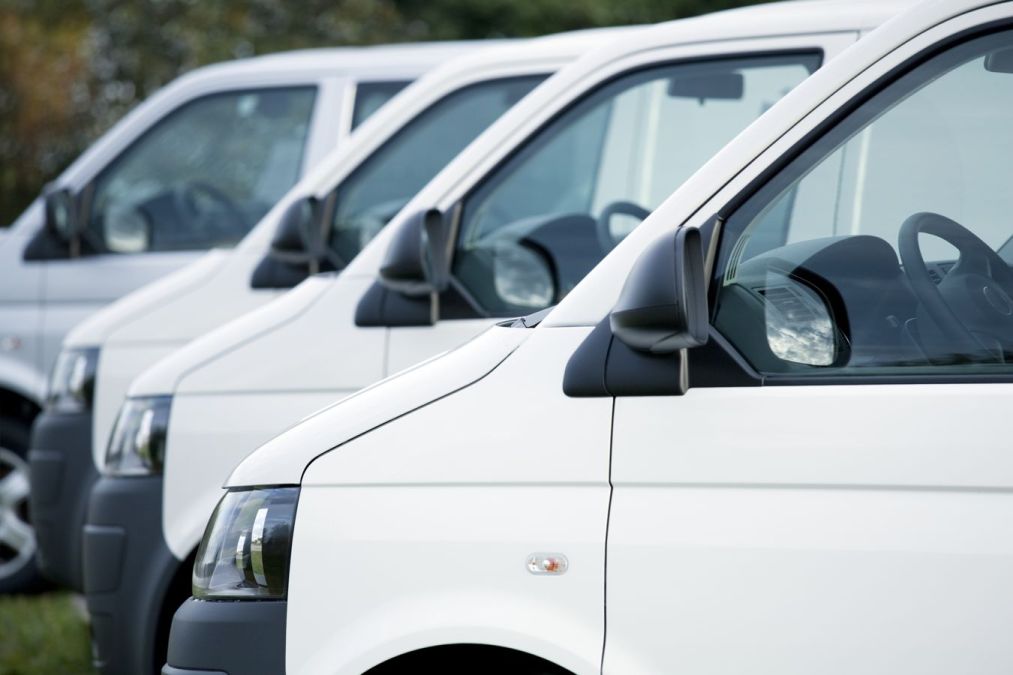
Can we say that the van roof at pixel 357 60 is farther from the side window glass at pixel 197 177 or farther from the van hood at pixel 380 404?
the van hood at pixel 380 404

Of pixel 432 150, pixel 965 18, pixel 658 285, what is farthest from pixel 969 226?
pixel 432 150

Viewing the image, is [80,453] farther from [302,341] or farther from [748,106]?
[748,106]

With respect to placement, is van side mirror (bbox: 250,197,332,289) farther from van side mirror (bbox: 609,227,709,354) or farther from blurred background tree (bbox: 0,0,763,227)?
blurred background tree (bbox: 0,0,763,227)

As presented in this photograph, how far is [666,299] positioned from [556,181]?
2218 millimetres

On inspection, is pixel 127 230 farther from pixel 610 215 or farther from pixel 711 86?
pixel 711 86

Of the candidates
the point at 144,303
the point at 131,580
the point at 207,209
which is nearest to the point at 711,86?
the point at 131,580

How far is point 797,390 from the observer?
246cm

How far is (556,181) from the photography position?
4.55m

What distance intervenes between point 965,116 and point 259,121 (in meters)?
4.60

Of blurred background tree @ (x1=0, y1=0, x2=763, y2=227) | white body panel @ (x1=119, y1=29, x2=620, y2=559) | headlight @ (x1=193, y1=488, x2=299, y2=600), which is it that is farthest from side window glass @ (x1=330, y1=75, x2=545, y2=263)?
blurred background tree @ (x1=0, y1=0, x2=763, y2=227)

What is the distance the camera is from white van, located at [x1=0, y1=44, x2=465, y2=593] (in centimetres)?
671

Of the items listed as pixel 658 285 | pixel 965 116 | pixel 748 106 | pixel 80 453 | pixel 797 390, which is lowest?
pixel 80 453

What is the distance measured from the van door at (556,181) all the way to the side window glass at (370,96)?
2.18m

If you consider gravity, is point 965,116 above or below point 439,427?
above
